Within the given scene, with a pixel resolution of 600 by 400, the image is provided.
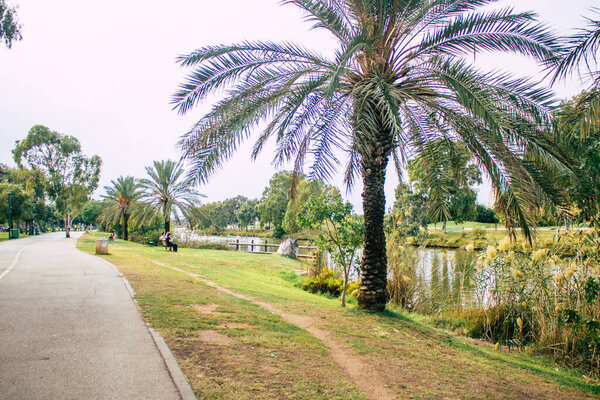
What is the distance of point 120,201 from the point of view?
1444 inches

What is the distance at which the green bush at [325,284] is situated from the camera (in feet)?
42.8

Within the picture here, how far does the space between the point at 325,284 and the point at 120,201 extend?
3020 cm

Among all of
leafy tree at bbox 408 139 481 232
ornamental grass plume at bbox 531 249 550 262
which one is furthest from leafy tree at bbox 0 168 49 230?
ornamental grass plume at bbox 531 249 550 262

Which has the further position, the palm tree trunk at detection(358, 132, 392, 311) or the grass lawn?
the palm tree trunk at detection(358, 132, 392, 311)

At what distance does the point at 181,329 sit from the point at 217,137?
3.96 m

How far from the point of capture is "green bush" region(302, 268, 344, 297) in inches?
514

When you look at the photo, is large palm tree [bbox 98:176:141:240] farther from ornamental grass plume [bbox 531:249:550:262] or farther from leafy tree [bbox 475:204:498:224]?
leafy tree [bbox 475:204:498:224]

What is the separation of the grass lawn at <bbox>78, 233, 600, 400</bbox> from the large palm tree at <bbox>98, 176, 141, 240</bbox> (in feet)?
103

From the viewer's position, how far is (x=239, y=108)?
809cm

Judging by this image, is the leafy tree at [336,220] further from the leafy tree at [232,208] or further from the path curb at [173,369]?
the leafy tree at [232,208]

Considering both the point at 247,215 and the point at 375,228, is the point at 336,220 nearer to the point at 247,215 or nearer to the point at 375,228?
the point at 375,228

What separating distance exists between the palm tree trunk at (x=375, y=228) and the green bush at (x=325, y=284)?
4212 millimetres

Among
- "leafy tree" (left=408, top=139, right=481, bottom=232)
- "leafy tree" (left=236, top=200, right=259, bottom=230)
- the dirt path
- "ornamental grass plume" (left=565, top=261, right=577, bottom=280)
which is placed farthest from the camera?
"leafy tree" (left=236, top=200, right=259, bottom=230)

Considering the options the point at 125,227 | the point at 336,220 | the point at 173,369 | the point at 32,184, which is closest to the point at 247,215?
the point at 32,184
